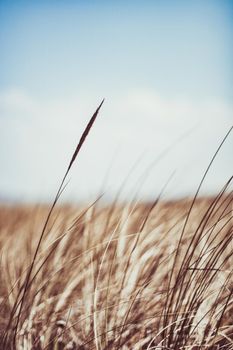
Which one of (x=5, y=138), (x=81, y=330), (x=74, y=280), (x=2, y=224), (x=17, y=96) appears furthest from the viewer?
(x=2, y=224)

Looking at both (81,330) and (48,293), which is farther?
(48,293)

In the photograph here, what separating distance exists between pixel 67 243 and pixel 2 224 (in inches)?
41.9

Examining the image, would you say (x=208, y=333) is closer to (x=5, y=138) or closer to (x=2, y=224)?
(x=5, y=138)

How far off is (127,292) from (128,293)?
0.03 feet

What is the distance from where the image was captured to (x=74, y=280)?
1.01m

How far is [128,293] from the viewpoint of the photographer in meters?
0.93

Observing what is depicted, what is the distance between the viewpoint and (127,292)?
938 millimetres

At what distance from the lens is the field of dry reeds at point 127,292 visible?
0.70 metres

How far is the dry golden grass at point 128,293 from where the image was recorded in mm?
702

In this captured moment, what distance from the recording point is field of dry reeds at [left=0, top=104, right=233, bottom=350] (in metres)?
0.70

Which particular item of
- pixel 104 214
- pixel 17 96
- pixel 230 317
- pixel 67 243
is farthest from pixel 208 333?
pixel 17 96

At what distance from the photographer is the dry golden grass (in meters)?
0.70

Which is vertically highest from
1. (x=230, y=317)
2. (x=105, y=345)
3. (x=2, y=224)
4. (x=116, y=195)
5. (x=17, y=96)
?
(x=17, y=96)

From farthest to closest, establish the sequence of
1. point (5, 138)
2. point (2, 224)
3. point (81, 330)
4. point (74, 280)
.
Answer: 1. point (2, 224)
2. point (5, 138)
3. point (74, 280)
4. point (81, 330)
